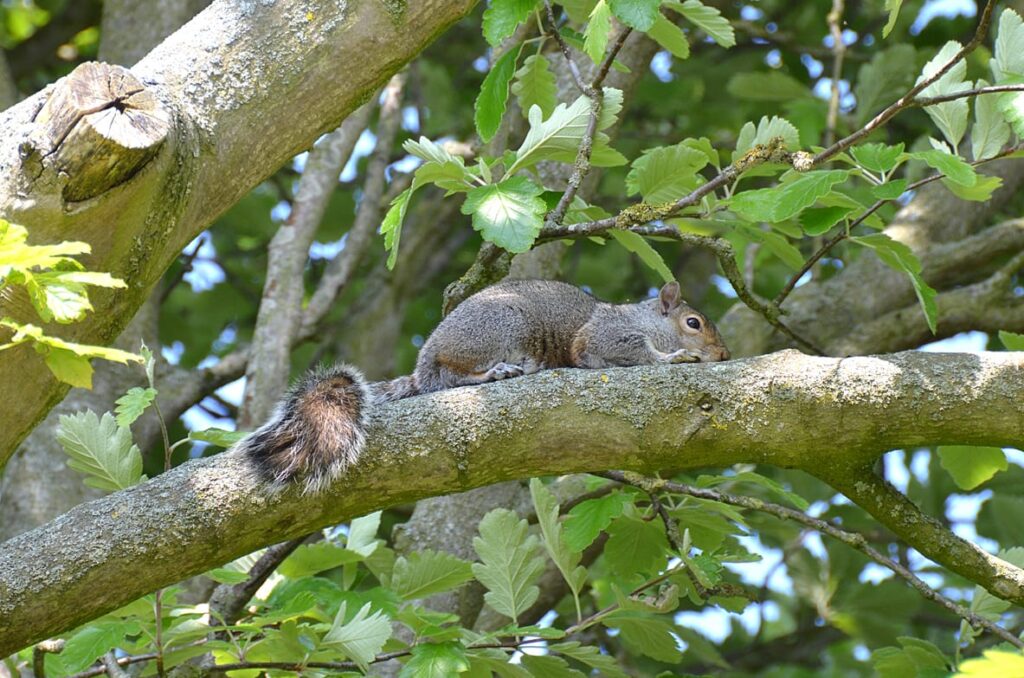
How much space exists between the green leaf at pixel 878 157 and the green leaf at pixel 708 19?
515 millimetres

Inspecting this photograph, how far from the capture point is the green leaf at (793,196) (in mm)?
2314

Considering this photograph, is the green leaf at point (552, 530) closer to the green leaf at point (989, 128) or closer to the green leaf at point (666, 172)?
the green leaf at point (666, 172)

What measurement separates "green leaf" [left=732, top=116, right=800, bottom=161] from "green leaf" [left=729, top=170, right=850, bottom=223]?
27cm

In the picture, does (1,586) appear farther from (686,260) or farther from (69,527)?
(686,260)

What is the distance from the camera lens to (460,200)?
490cm

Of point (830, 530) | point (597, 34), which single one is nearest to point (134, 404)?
point (597, 34)

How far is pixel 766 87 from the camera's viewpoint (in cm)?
471

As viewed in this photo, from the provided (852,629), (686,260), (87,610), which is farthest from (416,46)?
(686,260)

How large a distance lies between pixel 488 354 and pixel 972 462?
1.20 m

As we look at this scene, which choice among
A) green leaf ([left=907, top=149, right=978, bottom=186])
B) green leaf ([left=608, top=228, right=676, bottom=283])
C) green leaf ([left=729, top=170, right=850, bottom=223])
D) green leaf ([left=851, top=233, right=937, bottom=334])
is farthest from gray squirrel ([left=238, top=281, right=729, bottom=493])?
green leaf ([left=907, top=149, right=978, bottom=186])

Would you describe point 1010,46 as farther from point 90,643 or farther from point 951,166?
point 90,643

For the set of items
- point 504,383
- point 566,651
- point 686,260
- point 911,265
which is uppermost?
point 504,383

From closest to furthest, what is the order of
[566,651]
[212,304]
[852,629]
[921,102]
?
[921,102], [566,651], [852,629], [212,304]

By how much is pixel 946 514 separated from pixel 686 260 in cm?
154
